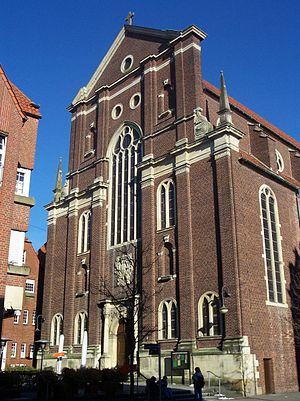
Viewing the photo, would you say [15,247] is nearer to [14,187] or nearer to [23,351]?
[14,187]

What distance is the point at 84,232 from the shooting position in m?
36.4

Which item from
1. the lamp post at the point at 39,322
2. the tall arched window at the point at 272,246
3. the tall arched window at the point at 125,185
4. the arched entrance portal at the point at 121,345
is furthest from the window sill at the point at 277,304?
the lamp post at the point at 39,322

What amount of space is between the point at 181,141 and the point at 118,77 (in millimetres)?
10808

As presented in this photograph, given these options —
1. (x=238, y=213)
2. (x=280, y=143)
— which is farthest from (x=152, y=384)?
(x=280, y=143)

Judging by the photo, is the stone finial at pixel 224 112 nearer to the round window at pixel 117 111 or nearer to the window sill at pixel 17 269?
the round window at pixel 117 111

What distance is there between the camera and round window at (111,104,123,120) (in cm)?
3696

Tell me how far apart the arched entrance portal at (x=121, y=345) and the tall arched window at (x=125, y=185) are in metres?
5.62

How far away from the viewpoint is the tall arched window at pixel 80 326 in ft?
109

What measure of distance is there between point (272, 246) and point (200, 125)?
8255 millimetres

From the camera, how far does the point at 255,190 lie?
28.6m

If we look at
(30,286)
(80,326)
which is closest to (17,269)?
(80,326)

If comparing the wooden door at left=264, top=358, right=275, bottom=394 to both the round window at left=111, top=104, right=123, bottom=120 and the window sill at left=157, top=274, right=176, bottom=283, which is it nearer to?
the window sill at left=157, top=274, right=176, bottom=283

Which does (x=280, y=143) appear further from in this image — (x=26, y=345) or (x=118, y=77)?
(x=26, y=345)

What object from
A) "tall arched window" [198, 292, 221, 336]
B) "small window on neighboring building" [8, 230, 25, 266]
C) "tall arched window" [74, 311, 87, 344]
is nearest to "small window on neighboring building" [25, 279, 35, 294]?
"tall arched window" [74, 311, 87, 344]
